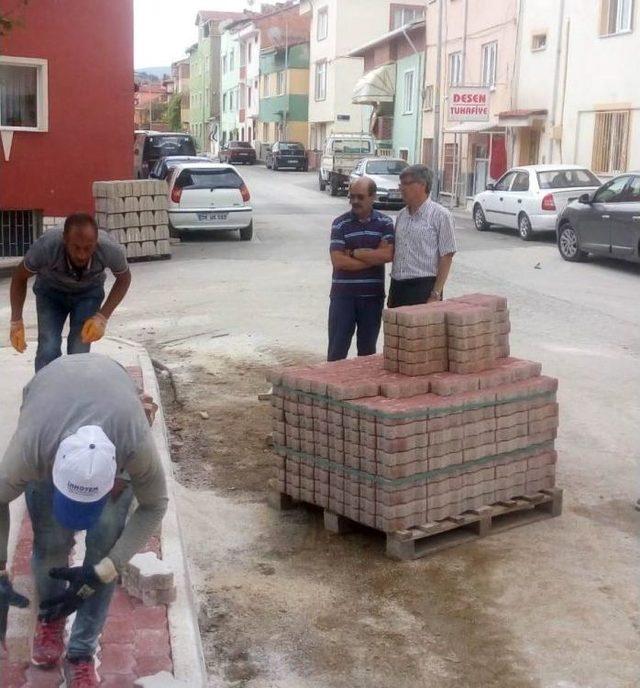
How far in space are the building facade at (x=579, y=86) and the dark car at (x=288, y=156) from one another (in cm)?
2647

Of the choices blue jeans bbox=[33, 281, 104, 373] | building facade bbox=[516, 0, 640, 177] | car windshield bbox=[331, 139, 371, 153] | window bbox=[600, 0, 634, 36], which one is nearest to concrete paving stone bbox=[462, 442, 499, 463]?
blue jeans bbox=[33, 281, 104, 373]

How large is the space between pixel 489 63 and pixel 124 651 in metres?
29.1

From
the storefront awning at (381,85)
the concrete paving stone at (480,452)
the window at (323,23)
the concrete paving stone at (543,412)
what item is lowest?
the concrete paving stone at (480,452)

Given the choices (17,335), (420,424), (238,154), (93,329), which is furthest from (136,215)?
(238,154)

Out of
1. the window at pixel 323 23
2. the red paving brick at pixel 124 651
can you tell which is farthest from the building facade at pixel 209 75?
the red paving brick at pixel 124 651

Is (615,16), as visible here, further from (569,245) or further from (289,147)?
(289,147)

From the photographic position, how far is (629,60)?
23.4 meters

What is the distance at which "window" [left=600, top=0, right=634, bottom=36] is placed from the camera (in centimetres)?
2373

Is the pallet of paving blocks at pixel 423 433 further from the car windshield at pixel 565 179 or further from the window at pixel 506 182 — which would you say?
the window at pixel 506 182

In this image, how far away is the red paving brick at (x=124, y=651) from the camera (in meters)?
3.87

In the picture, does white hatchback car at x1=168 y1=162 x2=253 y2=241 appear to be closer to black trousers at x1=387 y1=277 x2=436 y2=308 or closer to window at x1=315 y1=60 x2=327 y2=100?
black trousers at x1=387 y1=277 x2=436 y2=308

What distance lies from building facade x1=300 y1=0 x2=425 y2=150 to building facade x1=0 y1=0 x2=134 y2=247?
115 ft

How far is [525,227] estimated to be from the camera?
828 inches

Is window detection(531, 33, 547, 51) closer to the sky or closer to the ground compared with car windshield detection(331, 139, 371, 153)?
closer to the sky
